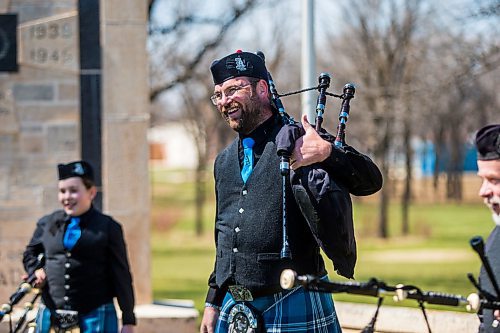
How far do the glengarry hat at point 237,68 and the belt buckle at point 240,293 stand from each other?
84cm

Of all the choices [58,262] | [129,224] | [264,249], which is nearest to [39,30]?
[129,224]

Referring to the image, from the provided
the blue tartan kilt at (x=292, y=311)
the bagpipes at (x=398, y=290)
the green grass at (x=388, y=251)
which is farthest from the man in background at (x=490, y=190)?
the green grass at (x=388, y=251)

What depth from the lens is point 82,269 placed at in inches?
227

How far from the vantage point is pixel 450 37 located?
72.6 feet

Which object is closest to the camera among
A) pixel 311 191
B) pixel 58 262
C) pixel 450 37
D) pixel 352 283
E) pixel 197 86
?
pixel 352 283

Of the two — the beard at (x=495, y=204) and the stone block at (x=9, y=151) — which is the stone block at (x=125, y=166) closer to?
the stone block at (x=9, y=151)

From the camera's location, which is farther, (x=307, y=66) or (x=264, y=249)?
(x=307, y=66)

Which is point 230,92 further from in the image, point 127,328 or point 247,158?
point 127,328

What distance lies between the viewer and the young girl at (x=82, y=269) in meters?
5.75

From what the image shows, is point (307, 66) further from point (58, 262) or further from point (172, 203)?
point (172, 203)

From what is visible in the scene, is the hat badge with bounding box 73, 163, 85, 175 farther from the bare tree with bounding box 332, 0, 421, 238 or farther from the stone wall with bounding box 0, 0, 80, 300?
the bare tree with bounding box 332, 0, 421, 238

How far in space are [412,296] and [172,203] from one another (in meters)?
35.5

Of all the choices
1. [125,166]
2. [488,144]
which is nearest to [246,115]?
[488,144]

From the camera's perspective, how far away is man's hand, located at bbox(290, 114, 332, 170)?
3.65 metres
